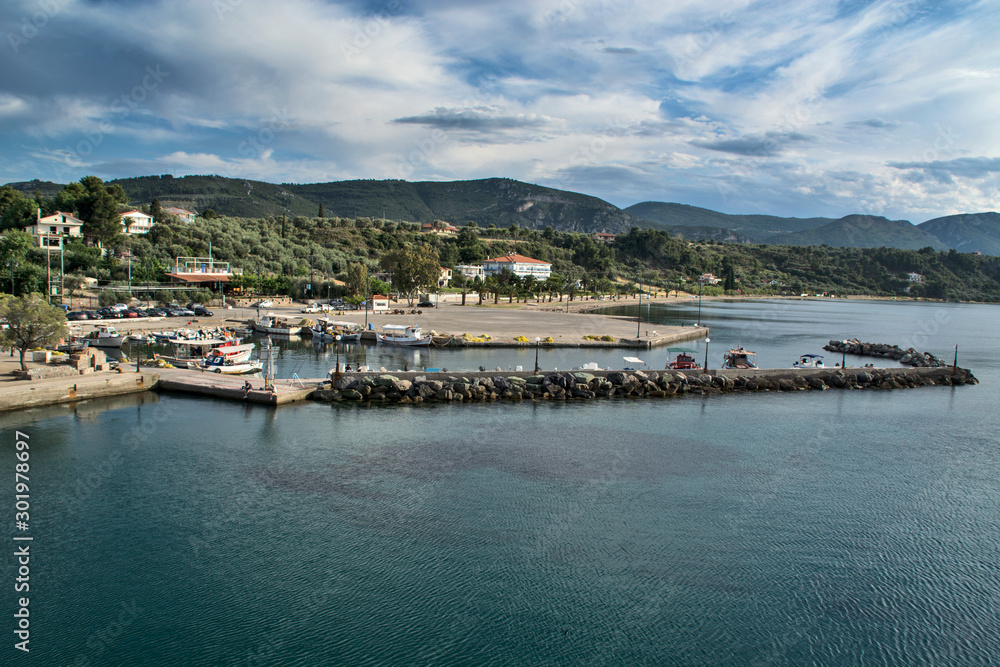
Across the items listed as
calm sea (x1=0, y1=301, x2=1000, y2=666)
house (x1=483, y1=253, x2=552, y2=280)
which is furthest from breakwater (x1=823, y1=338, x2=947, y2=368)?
Answer: house (x1=483, y1=253, x2=552, y2=280)

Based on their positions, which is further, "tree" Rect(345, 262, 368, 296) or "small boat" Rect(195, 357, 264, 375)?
"tree" Rect(345, 262, 368, 296)

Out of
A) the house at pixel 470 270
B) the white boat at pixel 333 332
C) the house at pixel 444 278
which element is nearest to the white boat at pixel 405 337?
the white boat at pixel 333 332

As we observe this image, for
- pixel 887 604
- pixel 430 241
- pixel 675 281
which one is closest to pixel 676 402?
pixel 887 604

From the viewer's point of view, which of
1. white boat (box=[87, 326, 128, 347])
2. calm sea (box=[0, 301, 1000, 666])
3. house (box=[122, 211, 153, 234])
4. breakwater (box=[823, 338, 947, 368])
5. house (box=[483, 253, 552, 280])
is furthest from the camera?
house (box=[483, 253, 552, 280])

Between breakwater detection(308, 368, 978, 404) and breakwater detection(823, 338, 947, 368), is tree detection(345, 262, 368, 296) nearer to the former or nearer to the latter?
breakwater detection(308, 368, 978, 404)

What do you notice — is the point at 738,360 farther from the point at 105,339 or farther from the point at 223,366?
the point at 105,339

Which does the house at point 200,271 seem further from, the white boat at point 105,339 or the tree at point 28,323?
the tree at point 28,323

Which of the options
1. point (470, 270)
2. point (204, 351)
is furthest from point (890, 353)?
point (470, 270)

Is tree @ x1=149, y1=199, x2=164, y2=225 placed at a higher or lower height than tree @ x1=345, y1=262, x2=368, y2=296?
higher
